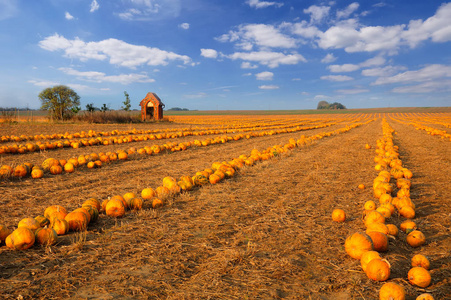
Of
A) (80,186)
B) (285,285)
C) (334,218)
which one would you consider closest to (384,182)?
(334,218)

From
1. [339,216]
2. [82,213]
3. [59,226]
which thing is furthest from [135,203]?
[339,216]

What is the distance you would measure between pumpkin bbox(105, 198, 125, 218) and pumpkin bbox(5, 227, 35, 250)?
50.1 inches

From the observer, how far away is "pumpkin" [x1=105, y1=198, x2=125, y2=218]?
15.2 feet

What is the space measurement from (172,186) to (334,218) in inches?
137

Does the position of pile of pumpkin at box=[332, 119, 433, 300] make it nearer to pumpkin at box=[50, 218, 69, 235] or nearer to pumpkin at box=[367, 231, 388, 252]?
pumpkin at box=[367, 231, 388, 252]

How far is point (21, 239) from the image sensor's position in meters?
3.37

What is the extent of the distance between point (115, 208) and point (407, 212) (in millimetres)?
5277

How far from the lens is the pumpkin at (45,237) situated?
3523 mm

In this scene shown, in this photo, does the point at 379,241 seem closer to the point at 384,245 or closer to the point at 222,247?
the point at 384,245

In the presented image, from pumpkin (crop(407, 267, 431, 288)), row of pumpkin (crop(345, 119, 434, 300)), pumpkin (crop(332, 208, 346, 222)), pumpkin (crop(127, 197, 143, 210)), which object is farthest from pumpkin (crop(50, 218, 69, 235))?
pumpkin (crop(407, 267, 431, 288))

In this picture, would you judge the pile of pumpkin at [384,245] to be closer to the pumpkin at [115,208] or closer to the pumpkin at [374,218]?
the pumpkin at [374,218]

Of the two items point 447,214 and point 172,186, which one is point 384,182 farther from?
point 172,186

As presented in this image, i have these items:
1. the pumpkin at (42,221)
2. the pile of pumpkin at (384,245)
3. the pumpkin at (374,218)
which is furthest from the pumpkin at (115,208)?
the pumpkin at (374,218)

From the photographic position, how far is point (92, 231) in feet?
13.3
